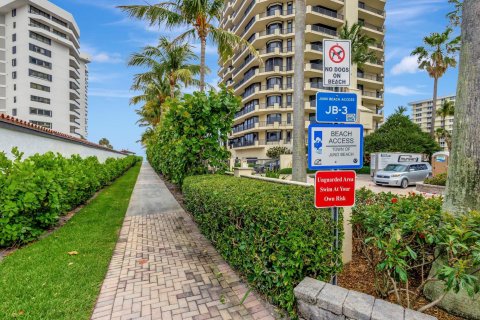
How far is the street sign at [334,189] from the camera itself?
2.79 meters

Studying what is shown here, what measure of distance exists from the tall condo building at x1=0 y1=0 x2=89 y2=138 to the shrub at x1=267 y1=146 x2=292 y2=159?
43.5 meters

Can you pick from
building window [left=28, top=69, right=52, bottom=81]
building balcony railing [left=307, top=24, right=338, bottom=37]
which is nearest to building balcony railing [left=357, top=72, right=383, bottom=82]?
building balcony railing [left=307, top=24, right=338, bottom=37]

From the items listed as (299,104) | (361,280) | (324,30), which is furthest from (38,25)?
(361,280)

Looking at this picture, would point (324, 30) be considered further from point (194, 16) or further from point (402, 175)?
point (194, 16)

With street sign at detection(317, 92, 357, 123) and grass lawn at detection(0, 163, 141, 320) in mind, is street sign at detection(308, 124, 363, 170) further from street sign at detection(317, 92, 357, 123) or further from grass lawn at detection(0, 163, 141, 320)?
grass lawn at detection(0, 163, 141, 320)

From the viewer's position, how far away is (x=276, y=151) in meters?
37.0

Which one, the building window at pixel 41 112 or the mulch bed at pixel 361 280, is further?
the building window at pixel 41 112

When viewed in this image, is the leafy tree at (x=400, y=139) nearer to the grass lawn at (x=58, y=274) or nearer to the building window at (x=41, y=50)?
the grass lawn at (x=58, y=274)

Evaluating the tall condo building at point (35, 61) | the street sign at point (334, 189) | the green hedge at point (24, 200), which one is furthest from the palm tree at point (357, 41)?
the tall condo building at point (35, 61)

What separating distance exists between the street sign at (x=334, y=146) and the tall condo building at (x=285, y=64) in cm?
3272

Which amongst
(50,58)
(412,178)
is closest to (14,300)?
(412,178)

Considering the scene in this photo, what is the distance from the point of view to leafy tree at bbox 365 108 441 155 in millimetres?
28516

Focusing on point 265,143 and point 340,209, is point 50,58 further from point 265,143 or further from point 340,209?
point 340,209

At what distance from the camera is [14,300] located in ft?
Result: 10.7
